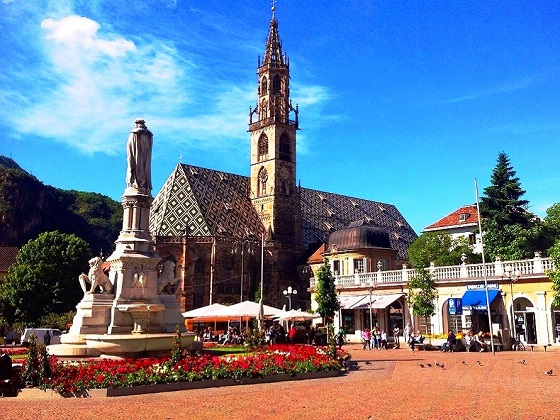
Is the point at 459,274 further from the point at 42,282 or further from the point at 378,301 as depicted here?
the point at 42,282

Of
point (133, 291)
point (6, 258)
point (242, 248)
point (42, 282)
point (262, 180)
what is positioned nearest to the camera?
point (133, 291)

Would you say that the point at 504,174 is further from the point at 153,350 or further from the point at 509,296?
the point at 153,350

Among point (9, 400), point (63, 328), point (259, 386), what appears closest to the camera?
point (9, 400)

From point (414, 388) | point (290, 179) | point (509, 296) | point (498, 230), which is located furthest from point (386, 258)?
point (414, 388)

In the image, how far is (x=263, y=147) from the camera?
85.9 meters

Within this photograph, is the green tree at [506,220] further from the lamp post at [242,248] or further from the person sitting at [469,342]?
the lamp post at [242,248]

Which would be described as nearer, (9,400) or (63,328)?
(9,400)

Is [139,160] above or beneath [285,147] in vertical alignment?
beneath

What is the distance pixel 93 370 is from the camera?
1498 centimetres

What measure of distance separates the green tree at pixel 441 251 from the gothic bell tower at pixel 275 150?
2684 centimetres

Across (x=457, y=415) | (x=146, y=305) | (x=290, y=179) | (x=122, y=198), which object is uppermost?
(x=290, y=179)

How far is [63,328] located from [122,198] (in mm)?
24727

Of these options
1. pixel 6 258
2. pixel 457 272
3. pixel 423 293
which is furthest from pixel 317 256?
pixel 6 258

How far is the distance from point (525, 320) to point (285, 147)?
54.2 m
